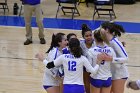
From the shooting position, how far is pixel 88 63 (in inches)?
181

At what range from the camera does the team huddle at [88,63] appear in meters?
4.54

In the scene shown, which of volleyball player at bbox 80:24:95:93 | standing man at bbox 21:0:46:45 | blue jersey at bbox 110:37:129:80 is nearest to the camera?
blue jersey at bbox 110:37:129:80

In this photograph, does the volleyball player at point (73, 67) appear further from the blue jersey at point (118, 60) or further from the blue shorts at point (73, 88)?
the blue jersey at point (118, 60)

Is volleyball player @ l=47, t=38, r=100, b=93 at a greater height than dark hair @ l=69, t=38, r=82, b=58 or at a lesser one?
lesser

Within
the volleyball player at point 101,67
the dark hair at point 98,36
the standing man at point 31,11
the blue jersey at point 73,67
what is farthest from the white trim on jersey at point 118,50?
the standing man at point 31,11

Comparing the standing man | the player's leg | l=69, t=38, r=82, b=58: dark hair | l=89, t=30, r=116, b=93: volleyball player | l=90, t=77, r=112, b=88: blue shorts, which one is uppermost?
l=69, t=38, r=82, b=58: dark hair

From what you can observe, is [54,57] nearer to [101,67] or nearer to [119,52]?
[101,67]

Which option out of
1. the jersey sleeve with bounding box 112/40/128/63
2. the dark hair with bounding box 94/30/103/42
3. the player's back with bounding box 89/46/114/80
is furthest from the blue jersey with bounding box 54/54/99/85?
the jersey sleeve with bounding box 112/40/128/63

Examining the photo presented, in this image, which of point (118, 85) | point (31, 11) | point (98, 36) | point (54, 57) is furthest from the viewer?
point (31, 11)

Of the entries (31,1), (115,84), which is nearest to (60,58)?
(115,84)

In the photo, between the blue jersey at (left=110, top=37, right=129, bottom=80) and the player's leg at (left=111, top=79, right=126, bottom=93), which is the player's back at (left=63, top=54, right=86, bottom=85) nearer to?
the blue jersey at (left=110, top=37, right=129, bottom=80)

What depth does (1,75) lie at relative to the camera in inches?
299

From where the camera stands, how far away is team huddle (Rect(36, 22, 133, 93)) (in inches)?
179

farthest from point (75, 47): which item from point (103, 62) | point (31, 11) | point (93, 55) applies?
point (31, 11)
